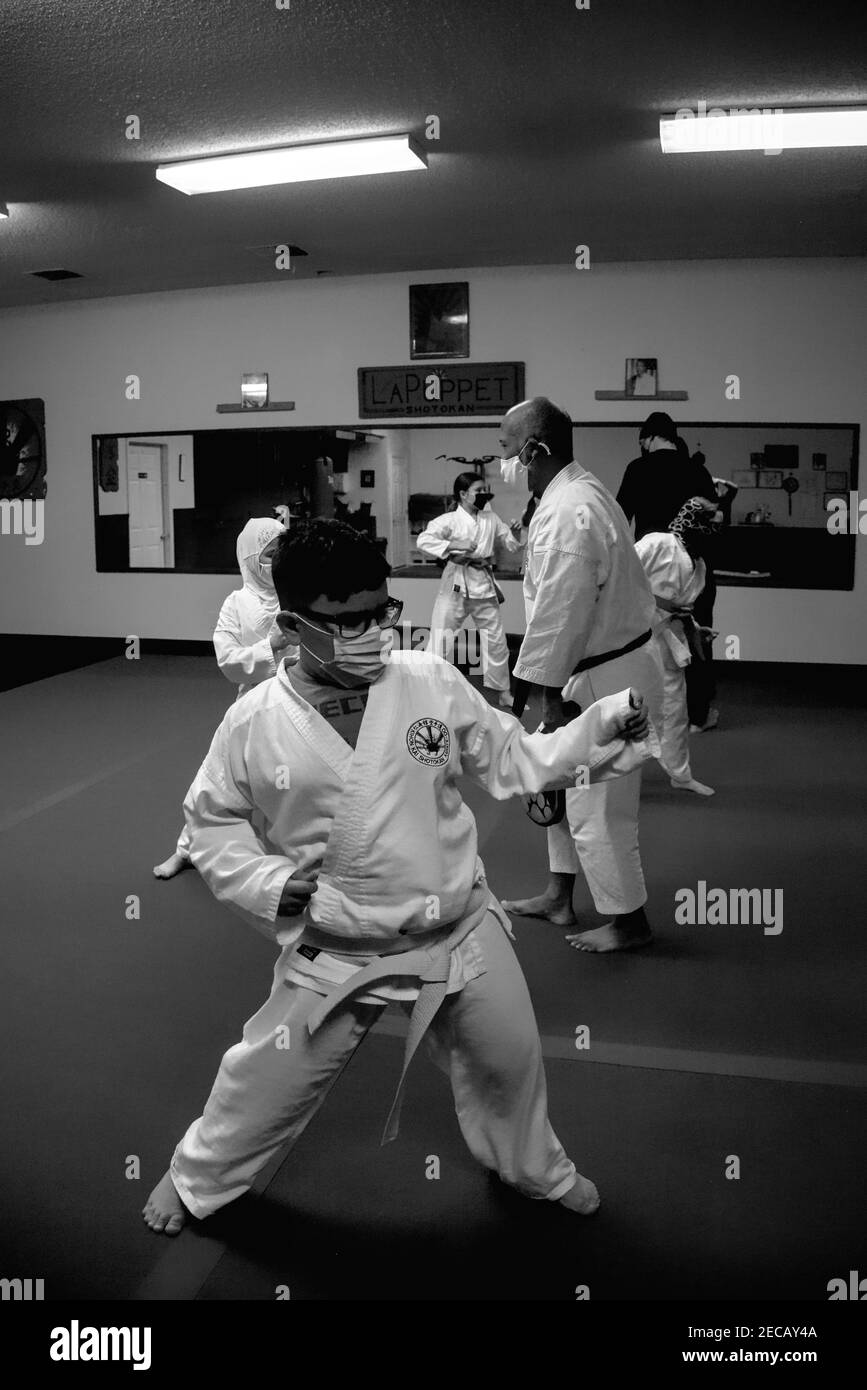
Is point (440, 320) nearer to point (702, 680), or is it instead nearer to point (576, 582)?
point (702, 680)

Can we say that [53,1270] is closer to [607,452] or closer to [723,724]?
[723,724]

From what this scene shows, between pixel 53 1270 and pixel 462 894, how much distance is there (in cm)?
99

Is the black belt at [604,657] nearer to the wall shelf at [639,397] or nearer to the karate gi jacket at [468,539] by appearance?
the karate gi jacket at [468,539]

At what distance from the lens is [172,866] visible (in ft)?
13.0

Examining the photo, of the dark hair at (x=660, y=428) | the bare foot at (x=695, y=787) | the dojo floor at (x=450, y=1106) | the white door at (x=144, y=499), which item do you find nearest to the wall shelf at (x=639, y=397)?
the dark hair at (x=660, y=428)

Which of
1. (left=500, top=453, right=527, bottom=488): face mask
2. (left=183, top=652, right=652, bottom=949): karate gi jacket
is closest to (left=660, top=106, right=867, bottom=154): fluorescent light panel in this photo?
(left=500, top=453, right=527, bottom=488): face mask

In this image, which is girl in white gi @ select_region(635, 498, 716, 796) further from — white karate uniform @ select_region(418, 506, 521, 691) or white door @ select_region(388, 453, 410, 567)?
white door @ select_region(388, 453, 410, 567)

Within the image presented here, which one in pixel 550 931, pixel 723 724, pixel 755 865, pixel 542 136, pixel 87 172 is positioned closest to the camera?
pixel 550 931

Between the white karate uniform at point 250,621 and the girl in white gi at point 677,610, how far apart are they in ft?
5.73

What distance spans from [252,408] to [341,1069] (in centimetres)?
766

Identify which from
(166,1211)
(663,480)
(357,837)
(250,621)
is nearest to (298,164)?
(663,480)

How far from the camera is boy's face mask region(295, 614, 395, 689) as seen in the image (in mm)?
1800
